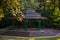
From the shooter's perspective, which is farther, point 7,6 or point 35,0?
point 35,0

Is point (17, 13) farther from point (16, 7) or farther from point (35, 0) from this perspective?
point (35, 0)

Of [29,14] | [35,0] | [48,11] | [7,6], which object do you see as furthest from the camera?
[35,0]

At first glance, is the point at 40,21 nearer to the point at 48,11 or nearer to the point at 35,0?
the point at 48,11

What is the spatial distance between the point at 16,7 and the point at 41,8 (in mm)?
10863

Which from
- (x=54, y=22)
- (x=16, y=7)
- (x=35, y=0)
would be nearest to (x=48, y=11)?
(x=54, y=22)

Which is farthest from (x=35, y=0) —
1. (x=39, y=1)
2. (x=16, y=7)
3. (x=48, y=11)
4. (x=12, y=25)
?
(x=16, y=7)

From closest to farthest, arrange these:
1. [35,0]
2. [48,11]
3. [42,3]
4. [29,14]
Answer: [29,14], [48,11], [42,3], [35,0]

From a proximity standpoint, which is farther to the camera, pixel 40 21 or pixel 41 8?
pixel 41 8

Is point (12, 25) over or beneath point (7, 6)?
beneath

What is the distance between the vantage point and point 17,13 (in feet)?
35.0

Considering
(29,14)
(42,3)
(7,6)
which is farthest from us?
(42,3)

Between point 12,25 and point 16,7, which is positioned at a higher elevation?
point 16,7

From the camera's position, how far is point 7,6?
10359 millimetres

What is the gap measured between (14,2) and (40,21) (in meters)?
8.37
